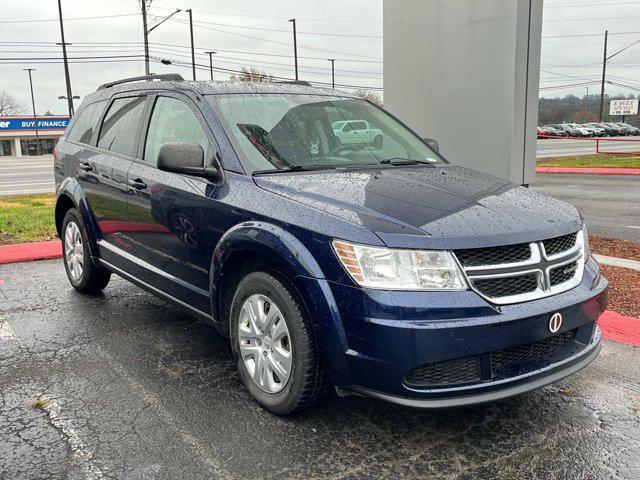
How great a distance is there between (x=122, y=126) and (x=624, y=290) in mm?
4663

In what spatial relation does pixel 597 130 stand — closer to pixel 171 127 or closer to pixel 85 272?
pixel 85 272

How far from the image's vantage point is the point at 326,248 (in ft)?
9.93

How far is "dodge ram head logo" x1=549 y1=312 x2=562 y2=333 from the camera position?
9.94 ft

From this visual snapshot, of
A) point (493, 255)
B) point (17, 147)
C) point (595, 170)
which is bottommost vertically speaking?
point (17, 147)

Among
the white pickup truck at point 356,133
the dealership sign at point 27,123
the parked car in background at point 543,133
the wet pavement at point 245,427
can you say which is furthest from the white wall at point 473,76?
the dealership sign at point 27,123

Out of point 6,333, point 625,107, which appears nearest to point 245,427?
point 6,333

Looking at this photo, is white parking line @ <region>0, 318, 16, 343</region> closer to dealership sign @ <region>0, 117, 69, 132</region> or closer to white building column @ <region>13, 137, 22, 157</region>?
dealership sign @ <region>0, 117, 69, 132</region>

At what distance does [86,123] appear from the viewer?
583 cm

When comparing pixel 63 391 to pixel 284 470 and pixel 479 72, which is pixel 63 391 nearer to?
pixel 284 470

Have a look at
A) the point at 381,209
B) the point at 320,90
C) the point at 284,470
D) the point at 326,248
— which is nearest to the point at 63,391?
Result: the point at 284,470

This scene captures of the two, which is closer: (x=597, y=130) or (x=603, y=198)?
(x=603, y=198)

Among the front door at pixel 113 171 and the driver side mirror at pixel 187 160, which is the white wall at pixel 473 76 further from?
the driver side mirror at pixel 187 160

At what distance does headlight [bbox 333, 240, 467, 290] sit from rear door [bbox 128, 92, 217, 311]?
1209 millimetres

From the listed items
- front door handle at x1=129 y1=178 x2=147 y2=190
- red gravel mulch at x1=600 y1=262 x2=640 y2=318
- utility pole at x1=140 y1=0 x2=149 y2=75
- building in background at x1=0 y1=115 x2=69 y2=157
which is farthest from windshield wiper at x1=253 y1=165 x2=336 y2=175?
Result: building in background at x1=0 y1=115 x2=69 y2=157
